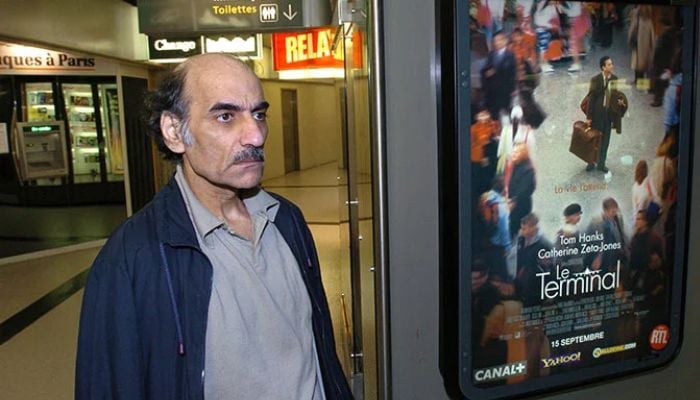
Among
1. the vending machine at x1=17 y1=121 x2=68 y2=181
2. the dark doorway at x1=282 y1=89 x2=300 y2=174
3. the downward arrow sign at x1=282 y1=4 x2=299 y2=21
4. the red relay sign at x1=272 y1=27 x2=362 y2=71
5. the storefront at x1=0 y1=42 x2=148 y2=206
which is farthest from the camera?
the dark doorway at x1=282 y1=89 x2=300 y2=174

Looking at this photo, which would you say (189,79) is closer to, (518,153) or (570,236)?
(518,153)

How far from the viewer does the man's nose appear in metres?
1.32

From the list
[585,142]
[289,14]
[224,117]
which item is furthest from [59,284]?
[585,142]

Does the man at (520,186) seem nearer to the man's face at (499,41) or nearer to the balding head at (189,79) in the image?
the man's face at (499,41)

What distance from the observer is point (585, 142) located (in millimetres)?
1258

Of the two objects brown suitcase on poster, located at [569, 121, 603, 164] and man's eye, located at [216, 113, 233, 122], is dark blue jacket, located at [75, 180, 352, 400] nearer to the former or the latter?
man's eye, located at [216, 113, 233, 122]

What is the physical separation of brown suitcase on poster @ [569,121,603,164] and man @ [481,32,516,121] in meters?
0.17

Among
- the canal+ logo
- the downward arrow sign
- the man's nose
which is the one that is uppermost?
the downward arrow sign

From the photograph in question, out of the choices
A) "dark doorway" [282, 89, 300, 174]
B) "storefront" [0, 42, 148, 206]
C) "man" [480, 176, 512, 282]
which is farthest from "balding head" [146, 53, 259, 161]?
"dark doorway" [282, 89, 300, 174]

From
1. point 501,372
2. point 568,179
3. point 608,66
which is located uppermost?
point 608,66

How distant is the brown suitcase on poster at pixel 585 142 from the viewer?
1249mm

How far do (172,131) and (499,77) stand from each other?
2.51 ft

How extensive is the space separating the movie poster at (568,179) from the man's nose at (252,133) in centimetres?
49

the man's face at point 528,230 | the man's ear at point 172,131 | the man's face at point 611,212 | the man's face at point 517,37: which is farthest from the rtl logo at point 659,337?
the man's ear at point 172,131
